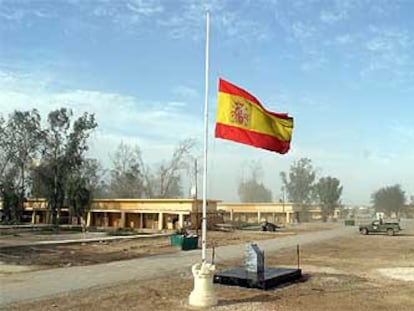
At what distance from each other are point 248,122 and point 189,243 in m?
20.7

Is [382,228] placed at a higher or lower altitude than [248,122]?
lower

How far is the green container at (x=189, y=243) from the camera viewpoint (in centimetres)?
3459

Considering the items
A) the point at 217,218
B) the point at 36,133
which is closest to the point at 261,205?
the point at 217,218

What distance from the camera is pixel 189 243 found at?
34.9 metres

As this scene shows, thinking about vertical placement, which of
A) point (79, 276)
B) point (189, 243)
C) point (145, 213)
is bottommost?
point (79, 276)

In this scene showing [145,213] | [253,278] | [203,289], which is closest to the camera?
[203,289]

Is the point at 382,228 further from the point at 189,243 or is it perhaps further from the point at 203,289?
the point at 203,289

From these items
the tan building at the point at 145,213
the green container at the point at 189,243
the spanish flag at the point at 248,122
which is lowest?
the green container at the point at 189,243

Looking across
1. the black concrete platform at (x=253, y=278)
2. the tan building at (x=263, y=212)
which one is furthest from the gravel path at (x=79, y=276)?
the tan building at (x=263, y=212)

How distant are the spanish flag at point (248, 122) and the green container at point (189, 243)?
1963 cm

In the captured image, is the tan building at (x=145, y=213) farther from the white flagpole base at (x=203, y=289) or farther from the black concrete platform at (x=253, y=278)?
the white flagpole base at (x=203, y=289)

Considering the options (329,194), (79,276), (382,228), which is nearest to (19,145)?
(382,228)

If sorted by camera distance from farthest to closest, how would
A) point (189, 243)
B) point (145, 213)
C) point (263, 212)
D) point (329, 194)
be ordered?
point (329, 194) < point (263, 212) < point (145, 213) < point (189, 243)

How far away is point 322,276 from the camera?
2012 centimetres
